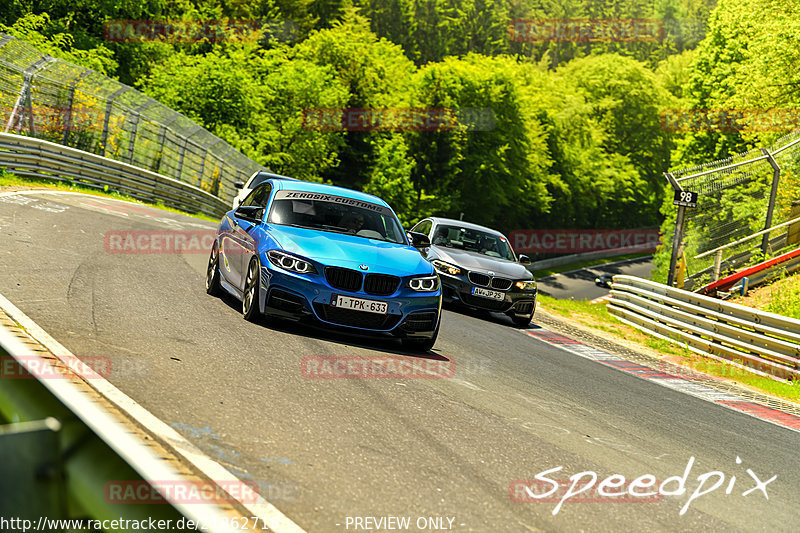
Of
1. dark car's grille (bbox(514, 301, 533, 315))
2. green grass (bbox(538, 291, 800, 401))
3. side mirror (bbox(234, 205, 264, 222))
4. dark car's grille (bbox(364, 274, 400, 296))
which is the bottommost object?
green grass (bbox(538, 291, 800, 401))

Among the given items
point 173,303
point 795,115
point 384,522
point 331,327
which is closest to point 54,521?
point 384,522

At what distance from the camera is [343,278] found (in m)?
8.25

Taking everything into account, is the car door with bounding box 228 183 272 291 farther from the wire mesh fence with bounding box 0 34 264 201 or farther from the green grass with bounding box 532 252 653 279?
the green grass with bounding box 532 252 653 279

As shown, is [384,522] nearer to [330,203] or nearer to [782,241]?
[330,203]

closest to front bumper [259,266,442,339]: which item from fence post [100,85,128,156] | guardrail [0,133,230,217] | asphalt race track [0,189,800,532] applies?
asphalt race track [0,189,800,532]

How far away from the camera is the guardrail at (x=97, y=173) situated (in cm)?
2097

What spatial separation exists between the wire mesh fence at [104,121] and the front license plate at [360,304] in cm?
1789

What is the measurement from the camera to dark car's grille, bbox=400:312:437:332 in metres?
8.53

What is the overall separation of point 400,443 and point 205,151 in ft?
91.8

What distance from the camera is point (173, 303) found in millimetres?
9203

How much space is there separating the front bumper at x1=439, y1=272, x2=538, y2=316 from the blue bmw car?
178 inches

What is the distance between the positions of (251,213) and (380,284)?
77.8 inches

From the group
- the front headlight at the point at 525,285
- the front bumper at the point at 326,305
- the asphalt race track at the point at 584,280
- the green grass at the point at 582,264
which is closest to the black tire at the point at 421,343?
the front bumper at the point at 326,305

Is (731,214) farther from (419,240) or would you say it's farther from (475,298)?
(419,240)
